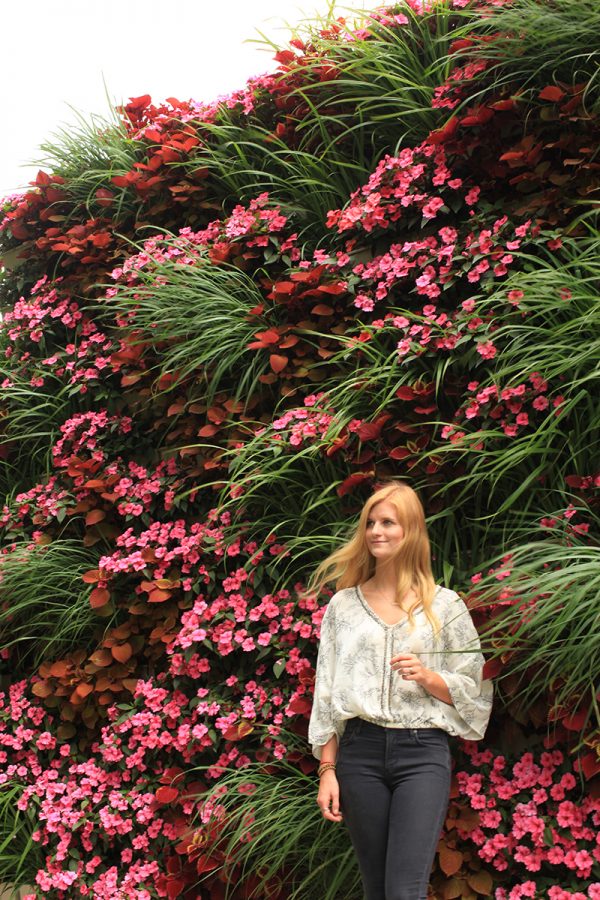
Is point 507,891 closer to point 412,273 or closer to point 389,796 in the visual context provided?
point 389,796

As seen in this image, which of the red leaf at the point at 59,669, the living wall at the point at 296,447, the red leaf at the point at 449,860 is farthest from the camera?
the red leaf at the point at 59,669

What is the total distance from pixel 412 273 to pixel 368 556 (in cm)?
147

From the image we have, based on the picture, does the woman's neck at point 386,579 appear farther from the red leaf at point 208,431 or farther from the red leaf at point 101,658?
the red leaf at point 101,658

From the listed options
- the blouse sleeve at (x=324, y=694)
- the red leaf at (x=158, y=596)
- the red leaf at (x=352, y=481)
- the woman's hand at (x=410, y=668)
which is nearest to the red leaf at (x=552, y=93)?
the red leaf at (x=352, y=481)

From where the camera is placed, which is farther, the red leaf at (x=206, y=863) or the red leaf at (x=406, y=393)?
the red leaf at (x=406, y=393)

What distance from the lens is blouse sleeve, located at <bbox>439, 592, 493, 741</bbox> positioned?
2.87 metres

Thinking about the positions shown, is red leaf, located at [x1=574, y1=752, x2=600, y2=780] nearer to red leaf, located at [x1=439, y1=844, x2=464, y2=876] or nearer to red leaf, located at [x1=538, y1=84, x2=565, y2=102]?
red leaf, located at [x1=439, y1=844, x2=464, y2=876]

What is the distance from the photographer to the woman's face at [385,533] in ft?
9.75

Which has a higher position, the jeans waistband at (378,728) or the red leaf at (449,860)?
the jeans waistband at (378,728)

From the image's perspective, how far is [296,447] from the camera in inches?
155

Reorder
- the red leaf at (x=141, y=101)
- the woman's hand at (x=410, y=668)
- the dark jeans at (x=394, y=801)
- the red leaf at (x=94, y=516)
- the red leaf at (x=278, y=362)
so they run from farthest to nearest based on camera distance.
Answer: the red leaf at (x=141, y=101) < the red leaf at (x=94, y=516) < the red leaf at (x=278, y=362) < the woman's hand at (x=410, y=668) < the dark jeans at (x=394, y=801)

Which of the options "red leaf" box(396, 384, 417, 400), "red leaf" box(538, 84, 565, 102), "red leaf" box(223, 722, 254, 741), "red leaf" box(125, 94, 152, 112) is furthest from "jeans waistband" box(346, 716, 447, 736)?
"red leaf" box(125, 94, 152, 112)

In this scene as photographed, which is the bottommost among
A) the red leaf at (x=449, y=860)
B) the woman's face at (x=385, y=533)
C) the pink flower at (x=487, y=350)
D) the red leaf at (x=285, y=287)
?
the red leaf at (x=449, y=860)

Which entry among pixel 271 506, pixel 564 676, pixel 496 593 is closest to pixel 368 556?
pixel 496 593
